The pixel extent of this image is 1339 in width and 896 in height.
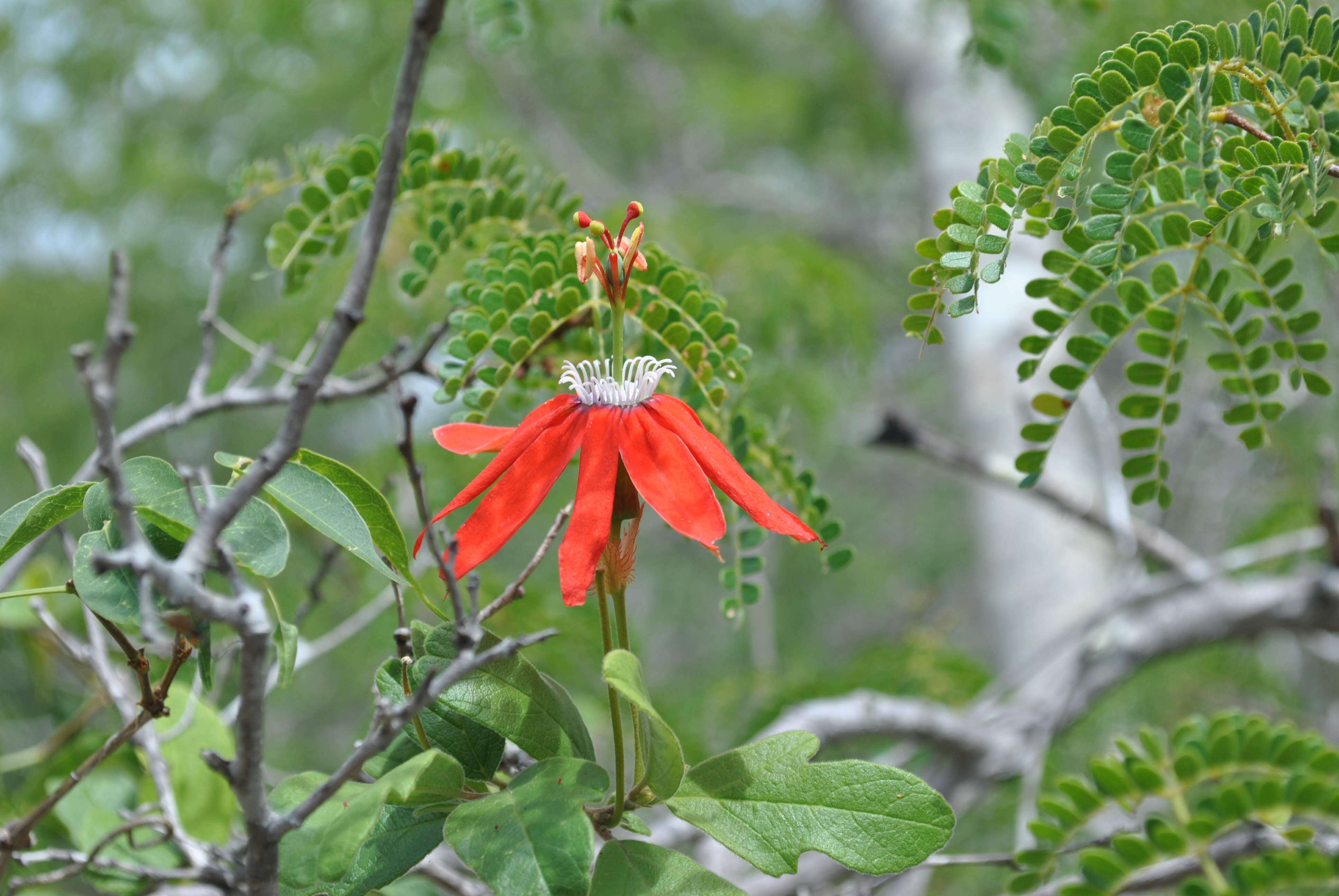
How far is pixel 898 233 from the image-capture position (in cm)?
563

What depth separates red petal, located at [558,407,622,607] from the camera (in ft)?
1.67

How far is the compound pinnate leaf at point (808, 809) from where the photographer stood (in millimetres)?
509

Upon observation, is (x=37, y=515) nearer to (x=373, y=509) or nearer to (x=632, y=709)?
(x=373, y=509)

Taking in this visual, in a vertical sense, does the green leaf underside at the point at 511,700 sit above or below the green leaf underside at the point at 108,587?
above

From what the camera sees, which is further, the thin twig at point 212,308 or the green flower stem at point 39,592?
the thin twig at point 212,308

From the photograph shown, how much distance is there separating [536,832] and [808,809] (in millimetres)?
147

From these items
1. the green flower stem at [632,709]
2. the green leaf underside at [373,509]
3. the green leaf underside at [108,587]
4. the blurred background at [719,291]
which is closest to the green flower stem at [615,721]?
the green flower stem at [632,709]

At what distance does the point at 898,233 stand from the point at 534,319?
5180 mm

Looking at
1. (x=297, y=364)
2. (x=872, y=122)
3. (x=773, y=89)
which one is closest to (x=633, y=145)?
(x=773, y=89)

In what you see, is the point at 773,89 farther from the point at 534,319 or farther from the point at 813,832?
the point at 813,832

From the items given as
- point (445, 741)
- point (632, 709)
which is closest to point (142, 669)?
point (445, 741)

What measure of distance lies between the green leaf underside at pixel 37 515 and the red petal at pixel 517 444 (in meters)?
0.19

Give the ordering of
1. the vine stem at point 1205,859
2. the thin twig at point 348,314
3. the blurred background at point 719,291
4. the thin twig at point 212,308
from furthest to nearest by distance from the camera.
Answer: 1. the blurred background at point 719,291
2. the thin twig at point 212,308
3. the vine stem at point 1205,859
4. the thin twig at point 348,314

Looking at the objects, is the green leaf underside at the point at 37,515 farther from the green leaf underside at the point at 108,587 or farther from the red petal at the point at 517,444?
the red petal at the point at 517,444
